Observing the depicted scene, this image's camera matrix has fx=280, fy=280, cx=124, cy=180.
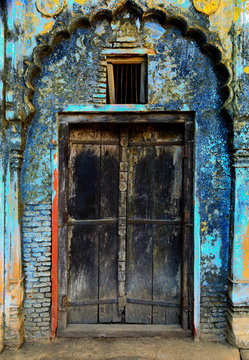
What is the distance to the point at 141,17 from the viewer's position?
126 inches

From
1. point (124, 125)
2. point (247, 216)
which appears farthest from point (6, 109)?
point (247, 216)

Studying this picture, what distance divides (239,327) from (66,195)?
7.98ft

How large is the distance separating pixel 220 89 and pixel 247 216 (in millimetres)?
1476

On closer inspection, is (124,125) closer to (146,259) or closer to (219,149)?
(219,149)

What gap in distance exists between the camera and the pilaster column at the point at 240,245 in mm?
3088

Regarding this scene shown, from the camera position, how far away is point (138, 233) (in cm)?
354

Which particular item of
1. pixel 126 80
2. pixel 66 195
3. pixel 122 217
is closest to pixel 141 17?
pixel 126 80

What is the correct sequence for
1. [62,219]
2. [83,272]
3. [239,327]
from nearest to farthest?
[239,327]
[62,219]
[83,272]

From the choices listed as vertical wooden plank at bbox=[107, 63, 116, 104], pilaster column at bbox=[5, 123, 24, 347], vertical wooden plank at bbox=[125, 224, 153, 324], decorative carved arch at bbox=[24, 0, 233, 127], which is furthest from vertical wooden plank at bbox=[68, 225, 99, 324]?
vertical wooden plank at bbox=[107, 63, 116, 104]

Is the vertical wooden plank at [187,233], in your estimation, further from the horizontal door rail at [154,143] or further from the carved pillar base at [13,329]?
the carved pillar base at [13,329]

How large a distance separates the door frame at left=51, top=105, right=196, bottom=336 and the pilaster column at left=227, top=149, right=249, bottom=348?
1.47 ft

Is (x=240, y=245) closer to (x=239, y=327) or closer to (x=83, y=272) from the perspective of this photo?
(x=239, y=327)

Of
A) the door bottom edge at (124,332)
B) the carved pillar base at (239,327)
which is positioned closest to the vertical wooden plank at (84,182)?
the door bottom edge at (124,332)

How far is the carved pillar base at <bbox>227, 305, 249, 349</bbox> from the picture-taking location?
3055 millimetres
